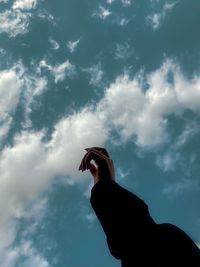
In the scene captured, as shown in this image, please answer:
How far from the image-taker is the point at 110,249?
379 cm

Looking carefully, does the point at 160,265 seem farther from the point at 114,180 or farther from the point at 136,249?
the point at 114,180

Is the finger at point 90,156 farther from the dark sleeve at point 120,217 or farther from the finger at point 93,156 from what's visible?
the dark sleeve at point 120,217

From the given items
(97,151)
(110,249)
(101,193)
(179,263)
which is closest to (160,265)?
(179,263)

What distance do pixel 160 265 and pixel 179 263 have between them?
0.19 meters

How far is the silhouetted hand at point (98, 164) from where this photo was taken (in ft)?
14.8

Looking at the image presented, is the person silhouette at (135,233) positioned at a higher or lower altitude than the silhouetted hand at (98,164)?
lower

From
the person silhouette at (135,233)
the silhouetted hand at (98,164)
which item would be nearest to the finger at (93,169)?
the silhouetted hand at (98,164)

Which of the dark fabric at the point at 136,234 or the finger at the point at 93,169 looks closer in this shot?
the dark fabric at the point at 136,234

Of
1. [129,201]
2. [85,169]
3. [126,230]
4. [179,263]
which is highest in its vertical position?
[85,169]

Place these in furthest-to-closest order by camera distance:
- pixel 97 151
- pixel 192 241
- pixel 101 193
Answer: pixel 97 151
pixel 101 193
pixel 192 241

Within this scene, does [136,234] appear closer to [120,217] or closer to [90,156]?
[120,217]

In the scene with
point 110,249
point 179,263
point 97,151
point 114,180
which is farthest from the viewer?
point 97,151

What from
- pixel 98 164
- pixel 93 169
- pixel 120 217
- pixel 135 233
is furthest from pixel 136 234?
pixel 93 169

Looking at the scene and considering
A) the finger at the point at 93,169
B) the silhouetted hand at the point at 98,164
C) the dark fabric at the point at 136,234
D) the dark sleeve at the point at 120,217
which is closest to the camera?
the dark fabric at the point at 136,234
